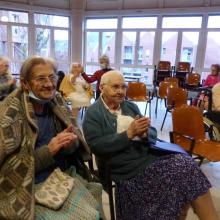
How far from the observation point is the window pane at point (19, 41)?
8.63 m

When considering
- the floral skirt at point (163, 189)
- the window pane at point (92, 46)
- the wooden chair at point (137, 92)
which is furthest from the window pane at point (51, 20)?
the floral skirt at point (163, 189)

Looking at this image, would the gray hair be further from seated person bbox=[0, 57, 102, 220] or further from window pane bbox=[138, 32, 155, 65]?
window pane bbox=[138, 32, 155, 65]

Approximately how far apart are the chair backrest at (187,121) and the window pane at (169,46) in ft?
21.6

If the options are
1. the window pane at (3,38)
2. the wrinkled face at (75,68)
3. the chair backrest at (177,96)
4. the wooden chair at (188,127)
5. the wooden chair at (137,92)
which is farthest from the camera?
the window pane at (3,38)

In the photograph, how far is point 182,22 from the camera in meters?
8.32

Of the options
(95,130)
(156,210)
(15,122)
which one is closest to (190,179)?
(156,210)

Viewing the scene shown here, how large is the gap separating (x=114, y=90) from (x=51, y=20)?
820 centimetres

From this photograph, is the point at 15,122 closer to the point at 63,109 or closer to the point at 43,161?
the point at 43,161

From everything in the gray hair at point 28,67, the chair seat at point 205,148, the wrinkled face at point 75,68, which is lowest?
the chair seat at point 205,148

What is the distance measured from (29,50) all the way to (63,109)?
8041 millimetres

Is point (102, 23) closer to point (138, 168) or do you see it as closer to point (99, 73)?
point (99, 73)

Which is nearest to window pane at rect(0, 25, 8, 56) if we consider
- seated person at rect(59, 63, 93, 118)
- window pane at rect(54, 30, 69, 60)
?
window pane at rect(54, 30, 69, 60)

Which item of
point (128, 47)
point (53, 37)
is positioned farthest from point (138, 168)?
point (53, 37)

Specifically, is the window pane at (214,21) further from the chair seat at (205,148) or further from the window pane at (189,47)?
the chair seat at (205,148)
